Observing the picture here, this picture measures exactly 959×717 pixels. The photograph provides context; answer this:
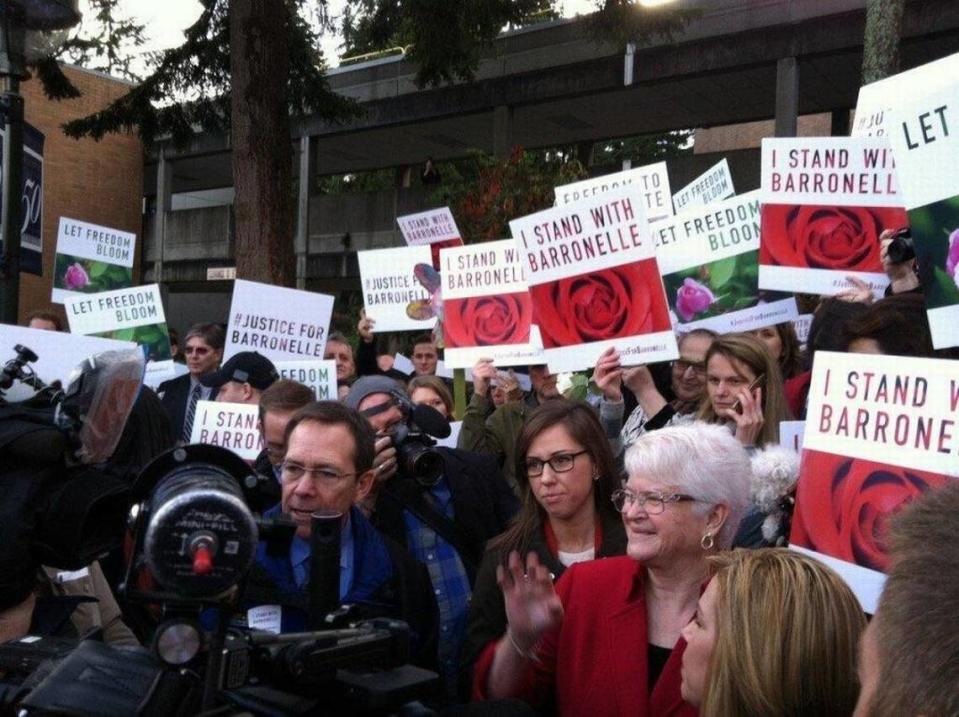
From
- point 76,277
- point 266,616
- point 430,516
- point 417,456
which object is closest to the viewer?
point 266,616

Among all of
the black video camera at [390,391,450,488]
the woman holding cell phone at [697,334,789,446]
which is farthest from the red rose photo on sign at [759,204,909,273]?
the black video camera at [390,391,450,488]

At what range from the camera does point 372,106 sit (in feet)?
69.5

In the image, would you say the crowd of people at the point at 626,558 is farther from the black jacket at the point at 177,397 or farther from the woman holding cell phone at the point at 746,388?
the black jacket at the point at 177,397

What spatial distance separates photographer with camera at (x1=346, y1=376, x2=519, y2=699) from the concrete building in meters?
8.66

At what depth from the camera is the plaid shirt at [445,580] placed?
10.9 ft

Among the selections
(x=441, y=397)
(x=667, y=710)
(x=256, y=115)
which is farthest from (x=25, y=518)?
(x=256, y=115)

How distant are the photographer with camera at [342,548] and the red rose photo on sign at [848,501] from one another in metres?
1.05

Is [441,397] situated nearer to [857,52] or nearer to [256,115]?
[256,115]

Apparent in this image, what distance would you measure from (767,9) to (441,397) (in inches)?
496

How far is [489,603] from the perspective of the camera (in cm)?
283

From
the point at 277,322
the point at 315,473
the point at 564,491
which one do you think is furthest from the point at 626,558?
the point at 277,322

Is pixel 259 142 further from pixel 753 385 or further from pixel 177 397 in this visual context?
pixel 753 385

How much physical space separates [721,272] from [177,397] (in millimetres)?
3131

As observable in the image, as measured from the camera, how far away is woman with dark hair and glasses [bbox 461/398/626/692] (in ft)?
10.4
